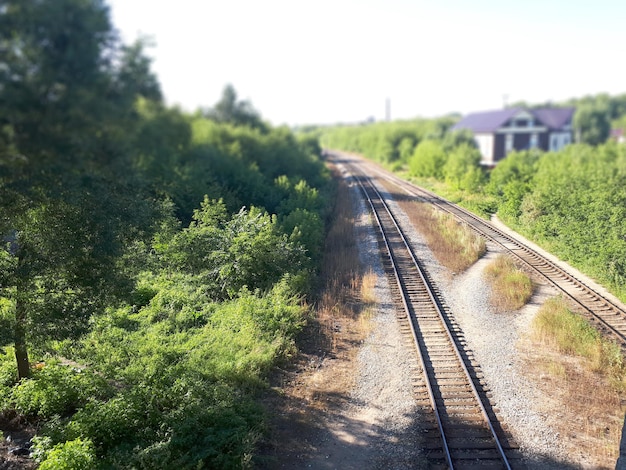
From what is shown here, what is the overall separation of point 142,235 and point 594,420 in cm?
1038

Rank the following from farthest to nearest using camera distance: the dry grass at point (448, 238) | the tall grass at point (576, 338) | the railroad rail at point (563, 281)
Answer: the dry grass at point (448, 238) → the railroad rail at point (563, 281) → the tall grass at point (576, 338)

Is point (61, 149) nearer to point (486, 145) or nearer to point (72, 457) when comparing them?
point (72, 457)

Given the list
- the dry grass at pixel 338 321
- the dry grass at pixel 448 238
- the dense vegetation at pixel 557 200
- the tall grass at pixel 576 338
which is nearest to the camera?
the dry grass at pixel 338 321

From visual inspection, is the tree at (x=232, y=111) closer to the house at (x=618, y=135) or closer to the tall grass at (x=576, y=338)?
the tall grass at (x=576, y=338)

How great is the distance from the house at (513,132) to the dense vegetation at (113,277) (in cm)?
5441

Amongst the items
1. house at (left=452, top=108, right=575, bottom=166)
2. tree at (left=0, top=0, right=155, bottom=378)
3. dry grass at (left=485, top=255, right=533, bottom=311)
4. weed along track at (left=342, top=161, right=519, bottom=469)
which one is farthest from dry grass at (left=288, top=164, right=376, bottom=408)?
house at (left=452, top=108, right=575, bottom=166)

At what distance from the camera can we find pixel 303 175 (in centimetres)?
3847

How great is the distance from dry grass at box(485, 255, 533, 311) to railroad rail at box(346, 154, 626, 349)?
0.85m

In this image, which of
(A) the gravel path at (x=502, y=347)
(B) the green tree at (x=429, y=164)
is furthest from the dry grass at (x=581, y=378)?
(B) the green tree at (x=429, y=164)

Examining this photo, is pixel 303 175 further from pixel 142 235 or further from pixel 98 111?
pixel 98 111

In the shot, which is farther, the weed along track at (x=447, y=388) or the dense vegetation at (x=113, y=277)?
the weed along track at (x=447, y=388)

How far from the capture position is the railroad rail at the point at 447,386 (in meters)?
8.84

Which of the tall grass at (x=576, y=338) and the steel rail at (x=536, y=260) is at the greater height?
the steel rail at (x=536, y=260)

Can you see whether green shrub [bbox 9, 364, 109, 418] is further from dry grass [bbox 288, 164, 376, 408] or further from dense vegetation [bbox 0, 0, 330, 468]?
dry grass [bbox 288, 164, 376, 408]
